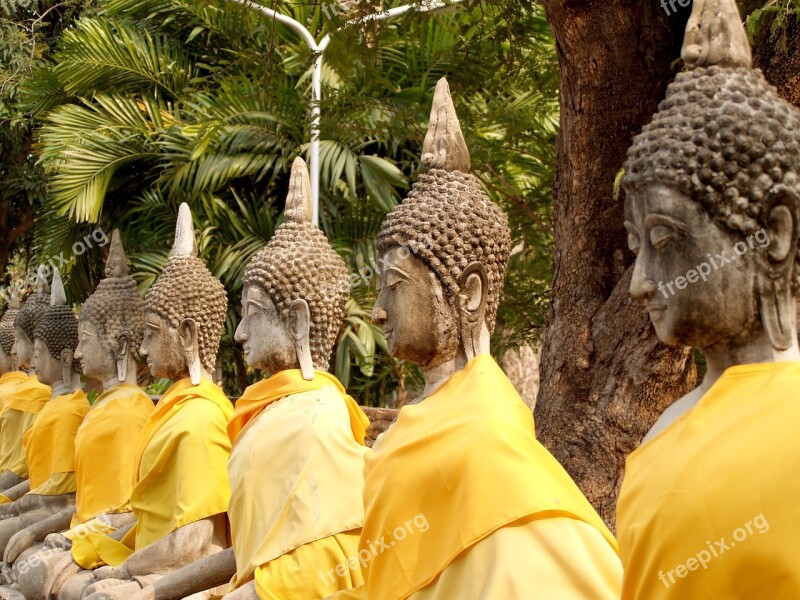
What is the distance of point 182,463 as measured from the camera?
5.21 m

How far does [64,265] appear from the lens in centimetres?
1184

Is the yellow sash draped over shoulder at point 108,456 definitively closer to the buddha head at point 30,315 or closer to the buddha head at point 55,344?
the buddha head at point 55,344

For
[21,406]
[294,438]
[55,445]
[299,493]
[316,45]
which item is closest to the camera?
[299,493]

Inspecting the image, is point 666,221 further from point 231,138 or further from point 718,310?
point 231,138

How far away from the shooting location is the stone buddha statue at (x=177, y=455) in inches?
201

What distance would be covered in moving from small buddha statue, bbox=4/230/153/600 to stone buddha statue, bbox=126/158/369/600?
1.66m

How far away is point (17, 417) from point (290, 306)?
15.9ft

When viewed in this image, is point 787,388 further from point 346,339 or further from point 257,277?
point 346,339

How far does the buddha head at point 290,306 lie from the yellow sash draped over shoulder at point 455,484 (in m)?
1.40

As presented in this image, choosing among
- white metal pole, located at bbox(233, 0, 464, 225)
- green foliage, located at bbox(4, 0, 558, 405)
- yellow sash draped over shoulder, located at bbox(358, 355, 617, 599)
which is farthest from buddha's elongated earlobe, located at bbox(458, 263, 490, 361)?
green foliage, located at bbox(4, 0, 558, 405)

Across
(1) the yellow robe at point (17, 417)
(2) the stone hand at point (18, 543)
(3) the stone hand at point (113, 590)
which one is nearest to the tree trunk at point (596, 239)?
(3) the stone hand at point (113, 590)

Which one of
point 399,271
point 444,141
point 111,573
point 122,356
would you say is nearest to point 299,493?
point 399,271

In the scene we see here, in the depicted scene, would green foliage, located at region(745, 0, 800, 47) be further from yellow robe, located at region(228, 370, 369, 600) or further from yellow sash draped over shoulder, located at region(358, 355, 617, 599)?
yellow robe, located at region(228, 370, 369, 600)

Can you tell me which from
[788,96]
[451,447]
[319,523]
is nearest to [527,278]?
[788,96]
